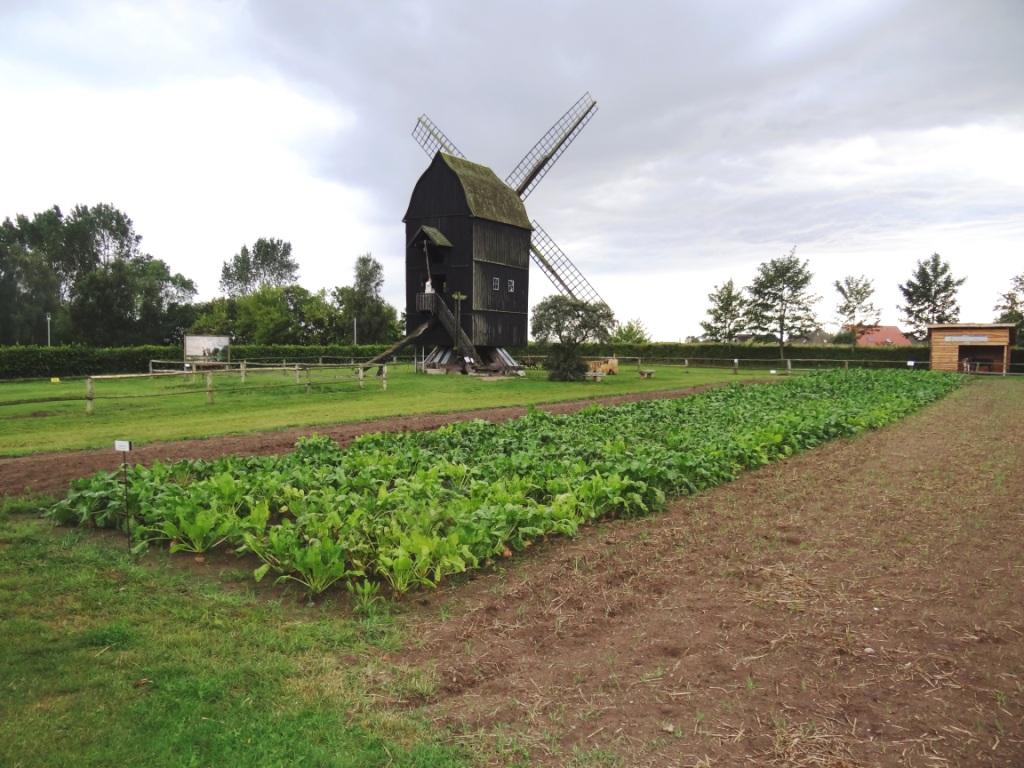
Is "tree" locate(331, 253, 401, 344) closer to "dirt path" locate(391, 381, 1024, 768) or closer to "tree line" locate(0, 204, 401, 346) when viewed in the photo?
"tree line" locate(0, 204, 401, 346)

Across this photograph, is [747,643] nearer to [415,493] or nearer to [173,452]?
[415,493]

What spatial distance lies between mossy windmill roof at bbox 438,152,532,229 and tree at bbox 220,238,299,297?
8172cm

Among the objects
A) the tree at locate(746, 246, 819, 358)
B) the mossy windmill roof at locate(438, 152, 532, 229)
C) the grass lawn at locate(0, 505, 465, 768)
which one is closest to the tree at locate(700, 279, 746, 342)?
the tree at locate(746, 246, 819, 358)

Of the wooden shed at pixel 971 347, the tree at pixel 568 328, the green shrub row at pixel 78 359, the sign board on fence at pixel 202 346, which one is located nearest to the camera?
the tree at pixel 568 328

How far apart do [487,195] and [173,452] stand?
27766mm

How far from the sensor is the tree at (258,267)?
367ft

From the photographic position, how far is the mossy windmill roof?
116 feet

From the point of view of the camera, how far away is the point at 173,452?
1204 cm

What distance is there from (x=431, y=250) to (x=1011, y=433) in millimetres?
27181

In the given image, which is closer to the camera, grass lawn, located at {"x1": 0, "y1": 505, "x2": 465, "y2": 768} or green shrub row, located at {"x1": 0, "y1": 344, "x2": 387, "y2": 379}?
grass lawn, located at {"x1": 0, "y1": 505, "x2": 465, "y2": 768}

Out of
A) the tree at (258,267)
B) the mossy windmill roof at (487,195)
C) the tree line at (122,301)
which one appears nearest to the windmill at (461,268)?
the mossy windmill roof at (487,195)

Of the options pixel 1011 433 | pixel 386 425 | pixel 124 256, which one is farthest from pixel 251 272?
pixel 1011 433

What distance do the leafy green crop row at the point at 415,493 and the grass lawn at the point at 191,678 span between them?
0.55 metres

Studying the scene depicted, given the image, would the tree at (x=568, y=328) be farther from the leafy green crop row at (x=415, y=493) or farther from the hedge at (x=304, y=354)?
the leafy green crop row at (x=415, y=493)
